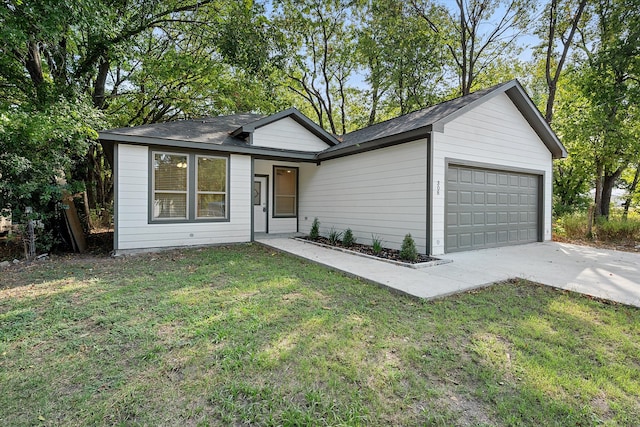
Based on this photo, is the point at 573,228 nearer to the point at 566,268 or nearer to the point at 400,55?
the point at 566,268

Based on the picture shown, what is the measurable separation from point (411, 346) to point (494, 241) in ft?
20.7

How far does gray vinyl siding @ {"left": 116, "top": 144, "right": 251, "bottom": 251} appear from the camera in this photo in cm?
705

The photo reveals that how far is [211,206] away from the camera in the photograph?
816 cm

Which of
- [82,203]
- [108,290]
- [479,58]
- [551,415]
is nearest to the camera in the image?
[551,415]

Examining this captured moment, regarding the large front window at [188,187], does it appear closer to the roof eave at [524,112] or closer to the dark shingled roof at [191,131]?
the dark shingled roof at [191,131]

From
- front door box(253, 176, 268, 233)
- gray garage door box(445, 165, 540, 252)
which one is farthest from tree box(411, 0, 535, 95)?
front door box(253, 176, 268, 233)

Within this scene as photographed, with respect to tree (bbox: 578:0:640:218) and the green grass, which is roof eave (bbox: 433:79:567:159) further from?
tree (bbox: 578:0:640:218)

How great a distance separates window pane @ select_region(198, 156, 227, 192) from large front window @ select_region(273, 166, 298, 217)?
2.50 m

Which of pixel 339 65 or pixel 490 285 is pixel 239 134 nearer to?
pixel 490 285

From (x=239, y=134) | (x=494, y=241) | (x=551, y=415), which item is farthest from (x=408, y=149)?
(x=551, y=415)

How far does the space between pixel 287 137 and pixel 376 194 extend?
3526mm

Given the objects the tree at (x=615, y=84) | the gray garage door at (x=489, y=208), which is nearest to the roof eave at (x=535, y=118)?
the gray garage door at (x=489, y=208)

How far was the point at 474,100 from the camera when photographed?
7070 millimetres

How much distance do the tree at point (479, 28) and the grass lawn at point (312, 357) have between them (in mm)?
14918
